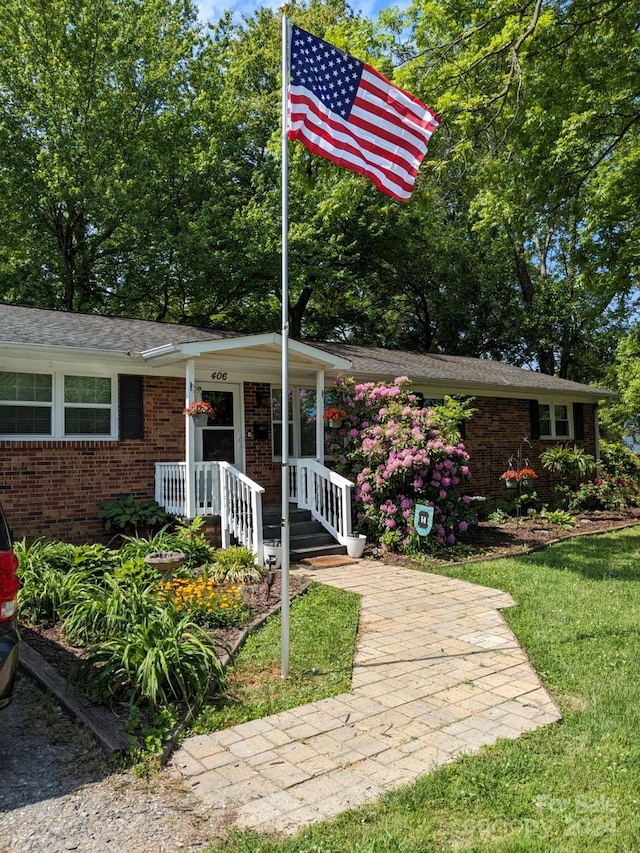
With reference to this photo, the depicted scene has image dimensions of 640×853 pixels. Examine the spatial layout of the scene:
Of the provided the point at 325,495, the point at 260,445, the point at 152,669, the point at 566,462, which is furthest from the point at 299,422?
the point at 152,669

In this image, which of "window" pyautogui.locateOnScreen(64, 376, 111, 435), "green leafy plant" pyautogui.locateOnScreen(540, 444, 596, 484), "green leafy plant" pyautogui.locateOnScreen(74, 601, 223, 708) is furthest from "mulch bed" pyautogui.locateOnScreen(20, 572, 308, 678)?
"green leafy plant" pyautogui.locateOnScreen(540, 444, 596, 484)

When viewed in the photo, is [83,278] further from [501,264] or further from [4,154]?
[501,264]

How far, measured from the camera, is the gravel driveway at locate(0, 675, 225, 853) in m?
2.84

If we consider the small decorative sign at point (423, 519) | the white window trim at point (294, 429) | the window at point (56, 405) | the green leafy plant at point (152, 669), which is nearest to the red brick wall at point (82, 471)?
the window at point (56, 405)

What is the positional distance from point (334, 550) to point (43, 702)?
5878 mm

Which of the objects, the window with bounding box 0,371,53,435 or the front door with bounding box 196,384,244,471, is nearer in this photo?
the window with bounding box 0,371,53,435

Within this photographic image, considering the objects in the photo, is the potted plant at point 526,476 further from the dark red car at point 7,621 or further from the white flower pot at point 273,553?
the dark red car at point 7,621

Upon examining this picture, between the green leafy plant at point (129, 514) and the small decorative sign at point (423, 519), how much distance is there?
383cm

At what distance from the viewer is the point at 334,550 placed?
979 centimetres

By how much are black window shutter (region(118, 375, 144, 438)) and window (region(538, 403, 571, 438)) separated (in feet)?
34.9

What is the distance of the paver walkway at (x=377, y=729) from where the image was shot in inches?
127

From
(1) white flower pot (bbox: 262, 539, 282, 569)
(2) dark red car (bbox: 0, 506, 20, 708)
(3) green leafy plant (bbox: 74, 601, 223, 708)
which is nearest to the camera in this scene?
(2) dark red car (bbox: 0, 506, 20, 708)

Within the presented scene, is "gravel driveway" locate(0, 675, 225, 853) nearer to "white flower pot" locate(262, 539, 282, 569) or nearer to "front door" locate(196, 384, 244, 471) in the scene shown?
"white flower pot" locate(262, 539, 282, 569)

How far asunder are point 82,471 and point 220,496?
2.07 metres
